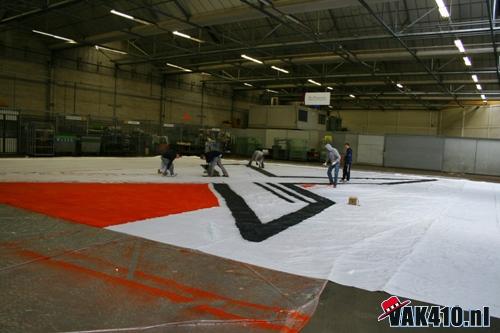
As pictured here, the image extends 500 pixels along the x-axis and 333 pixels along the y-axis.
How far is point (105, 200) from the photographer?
8.89 metres

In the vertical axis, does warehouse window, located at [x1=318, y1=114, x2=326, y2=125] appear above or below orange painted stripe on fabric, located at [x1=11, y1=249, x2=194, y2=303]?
above

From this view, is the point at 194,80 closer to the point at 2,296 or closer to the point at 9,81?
the point at 9,81

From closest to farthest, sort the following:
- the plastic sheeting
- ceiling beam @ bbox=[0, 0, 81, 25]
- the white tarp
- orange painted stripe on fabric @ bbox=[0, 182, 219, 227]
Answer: the plastic sheeting → the white tarp → orange painted stripe on fabric @ bbox=[0, 182, 219, 227] → ceiling beam @ bbox=[0, 0, 81, 25]

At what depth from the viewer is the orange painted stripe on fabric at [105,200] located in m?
7.41

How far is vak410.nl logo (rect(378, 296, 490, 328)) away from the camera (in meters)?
3.67

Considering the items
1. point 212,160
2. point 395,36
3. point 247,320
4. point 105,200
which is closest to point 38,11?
point 212,160

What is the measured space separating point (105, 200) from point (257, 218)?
11.6 feet

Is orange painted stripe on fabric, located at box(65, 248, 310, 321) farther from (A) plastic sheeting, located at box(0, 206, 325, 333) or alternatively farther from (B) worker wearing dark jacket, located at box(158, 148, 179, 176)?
(B) worker wearing dark jacket, located at box(158, 148, 179, 176)

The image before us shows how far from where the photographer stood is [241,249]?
18.5ft

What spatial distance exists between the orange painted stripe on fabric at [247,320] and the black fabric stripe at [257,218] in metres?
2.49

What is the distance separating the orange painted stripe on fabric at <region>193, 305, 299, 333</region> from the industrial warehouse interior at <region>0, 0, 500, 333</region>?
22mm

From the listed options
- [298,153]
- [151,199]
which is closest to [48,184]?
[151,199]

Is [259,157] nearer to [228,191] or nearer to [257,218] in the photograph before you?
[228,191]

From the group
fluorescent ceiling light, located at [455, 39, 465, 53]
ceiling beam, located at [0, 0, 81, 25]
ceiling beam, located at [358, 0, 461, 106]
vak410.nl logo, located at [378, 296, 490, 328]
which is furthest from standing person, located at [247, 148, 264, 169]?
vak410.nl logo, located at [378, 296, 490, 328]
